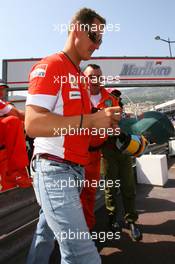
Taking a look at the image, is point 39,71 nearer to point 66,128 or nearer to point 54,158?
point 66,128

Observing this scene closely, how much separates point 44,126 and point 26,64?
21008 millimetres

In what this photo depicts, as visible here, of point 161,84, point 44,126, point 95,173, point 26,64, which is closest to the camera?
point 44,126

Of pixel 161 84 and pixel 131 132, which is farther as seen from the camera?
pixel 161 84

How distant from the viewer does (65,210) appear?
161 centimetres

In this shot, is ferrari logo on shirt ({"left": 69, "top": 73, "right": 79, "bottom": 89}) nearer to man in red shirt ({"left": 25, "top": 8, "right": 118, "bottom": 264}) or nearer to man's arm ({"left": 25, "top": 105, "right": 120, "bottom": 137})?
man in red shirt ({"left": 25, "top": 8, "right": 118, "bottom": 264})

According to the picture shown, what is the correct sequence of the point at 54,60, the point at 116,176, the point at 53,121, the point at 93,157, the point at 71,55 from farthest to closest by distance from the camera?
the point at 116,176 → the point at 93,157 → the point at 71,55 → the point at 54,60 → the point at 53,121

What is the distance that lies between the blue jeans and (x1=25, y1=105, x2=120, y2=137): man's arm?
26cm

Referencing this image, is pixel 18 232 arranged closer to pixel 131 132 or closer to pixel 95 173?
pixel 95 173

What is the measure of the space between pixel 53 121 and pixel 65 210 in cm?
52

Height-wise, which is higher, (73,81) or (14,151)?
(73,81)

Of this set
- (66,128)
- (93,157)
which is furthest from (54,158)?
(93,157)

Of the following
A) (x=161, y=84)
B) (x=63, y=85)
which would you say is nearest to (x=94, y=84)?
(x=63, y=85)

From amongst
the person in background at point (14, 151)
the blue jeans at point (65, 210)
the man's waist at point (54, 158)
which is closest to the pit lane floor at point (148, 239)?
the person in background at point (14, 151)

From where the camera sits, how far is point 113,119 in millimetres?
1629
